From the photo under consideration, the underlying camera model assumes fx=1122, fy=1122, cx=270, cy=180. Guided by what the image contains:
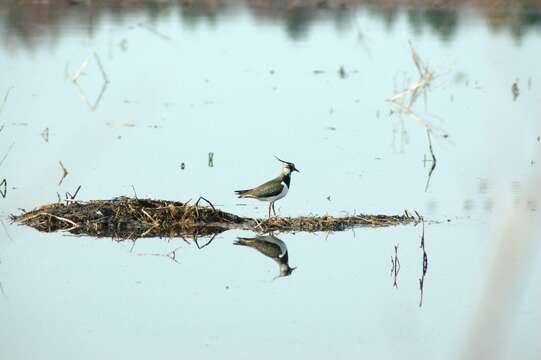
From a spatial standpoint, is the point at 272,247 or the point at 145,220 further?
the point at 145,220

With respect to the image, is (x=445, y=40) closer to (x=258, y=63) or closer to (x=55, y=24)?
(x=258, y=63)

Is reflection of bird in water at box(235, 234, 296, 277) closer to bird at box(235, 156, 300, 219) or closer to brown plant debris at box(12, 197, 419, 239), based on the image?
brown plant debris at box(12, 197, 419, 239)

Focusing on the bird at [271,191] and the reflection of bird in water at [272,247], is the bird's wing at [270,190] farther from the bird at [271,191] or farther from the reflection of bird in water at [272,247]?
the reflection of bird in water at [272,247]

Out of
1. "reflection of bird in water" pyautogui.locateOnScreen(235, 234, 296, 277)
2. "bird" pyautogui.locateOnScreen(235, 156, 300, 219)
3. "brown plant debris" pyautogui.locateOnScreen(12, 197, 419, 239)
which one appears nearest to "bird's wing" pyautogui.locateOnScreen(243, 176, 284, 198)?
"bird" pyautogui.locateOnScreen(235, 156, 300, 219)

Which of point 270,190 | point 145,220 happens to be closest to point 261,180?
point 270,190

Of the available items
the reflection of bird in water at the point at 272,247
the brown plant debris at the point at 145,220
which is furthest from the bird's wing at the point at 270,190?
the reflection of bird in water at the point at 272,247

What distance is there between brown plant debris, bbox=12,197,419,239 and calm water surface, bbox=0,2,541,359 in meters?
0.19

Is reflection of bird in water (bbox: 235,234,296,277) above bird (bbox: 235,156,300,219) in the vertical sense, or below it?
below

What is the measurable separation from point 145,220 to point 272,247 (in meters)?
1.04

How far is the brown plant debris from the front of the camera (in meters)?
8.41

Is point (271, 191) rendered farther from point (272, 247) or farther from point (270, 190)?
point (272, 247)

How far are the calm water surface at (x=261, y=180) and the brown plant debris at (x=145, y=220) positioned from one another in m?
0.19

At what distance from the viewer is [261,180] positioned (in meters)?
10.4

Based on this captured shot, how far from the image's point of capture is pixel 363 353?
19.4 feet
